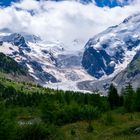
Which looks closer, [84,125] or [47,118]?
[84,125]

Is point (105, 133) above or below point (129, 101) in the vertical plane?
below

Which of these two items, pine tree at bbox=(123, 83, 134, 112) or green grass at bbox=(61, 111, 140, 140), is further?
pine tree at bbox=(123, 83, 134, 112)

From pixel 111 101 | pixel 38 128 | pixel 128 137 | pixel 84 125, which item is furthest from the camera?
pixel 111 101

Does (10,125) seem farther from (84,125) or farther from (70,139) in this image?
(84,125)

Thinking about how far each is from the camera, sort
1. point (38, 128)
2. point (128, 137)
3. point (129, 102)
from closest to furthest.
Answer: point (128, 137) < point (38, 128) < point (129, 102)

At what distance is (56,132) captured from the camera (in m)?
52.0

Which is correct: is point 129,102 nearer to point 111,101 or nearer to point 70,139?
point 111,101

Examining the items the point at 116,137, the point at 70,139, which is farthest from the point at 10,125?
the point at 116,137

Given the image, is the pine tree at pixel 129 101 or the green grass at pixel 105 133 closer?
the green grass at pixel 105 133

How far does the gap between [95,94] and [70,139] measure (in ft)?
352

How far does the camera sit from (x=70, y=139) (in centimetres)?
5012

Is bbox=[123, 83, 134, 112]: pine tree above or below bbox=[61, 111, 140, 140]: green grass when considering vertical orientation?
above

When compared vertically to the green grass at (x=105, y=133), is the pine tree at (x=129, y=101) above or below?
above

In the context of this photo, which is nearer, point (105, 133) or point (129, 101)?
point (105, 133)
